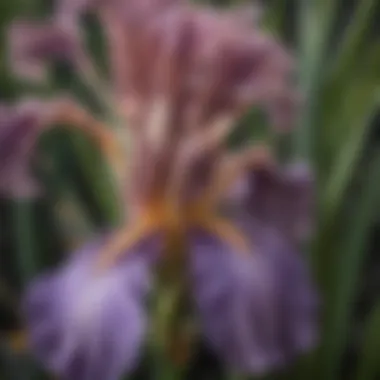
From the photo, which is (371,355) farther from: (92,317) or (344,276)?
(92,317)

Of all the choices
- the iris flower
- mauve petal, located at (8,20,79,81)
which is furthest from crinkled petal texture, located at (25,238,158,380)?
mauve petal, located at (8,20,79,81)

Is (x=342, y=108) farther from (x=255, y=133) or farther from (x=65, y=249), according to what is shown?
(x=65, y=249)

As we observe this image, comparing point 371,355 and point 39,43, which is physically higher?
point 39,43

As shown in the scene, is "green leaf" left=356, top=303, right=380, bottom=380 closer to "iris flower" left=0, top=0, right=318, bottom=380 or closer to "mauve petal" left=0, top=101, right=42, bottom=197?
"iris flower" left=0, top=0, right=318, bottom=380

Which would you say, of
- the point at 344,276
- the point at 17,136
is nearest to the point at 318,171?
the point at 344,276

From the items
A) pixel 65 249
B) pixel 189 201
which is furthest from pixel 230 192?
pixel 65 249

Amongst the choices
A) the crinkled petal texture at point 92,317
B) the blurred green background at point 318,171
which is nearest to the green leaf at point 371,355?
Result: the blurred green background at point 318,171

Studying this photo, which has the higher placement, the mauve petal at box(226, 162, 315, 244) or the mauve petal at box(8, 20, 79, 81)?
the mauve petal at box(8, 20, 79, 81)
